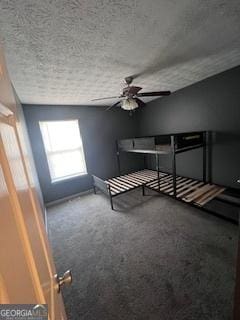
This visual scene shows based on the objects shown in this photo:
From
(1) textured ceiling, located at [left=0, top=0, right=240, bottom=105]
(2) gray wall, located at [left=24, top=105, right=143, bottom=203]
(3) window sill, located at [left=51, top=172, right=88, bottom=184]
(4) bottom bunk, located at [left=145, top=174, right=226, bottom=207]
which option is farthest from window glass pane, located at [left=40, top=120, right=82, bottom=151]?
(4) bottom bunk, located at [left=145, top=174, right=226, bottom=207]

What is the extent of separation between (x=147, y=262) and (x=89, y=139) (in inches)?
121

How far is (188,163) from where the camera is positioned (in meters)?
3.70

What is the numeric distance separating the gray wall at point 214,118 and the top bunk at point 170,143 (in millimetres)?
350

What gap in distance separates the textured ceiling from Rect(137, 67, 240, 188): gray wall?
1.81ft

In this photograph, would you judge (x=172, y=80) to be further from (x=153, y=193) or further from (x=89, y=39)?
(x=153, y=193)

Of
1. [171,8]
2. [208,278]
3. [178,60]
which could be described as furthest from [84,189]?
[171,8]

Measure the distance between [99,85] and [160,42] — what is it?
1.28m

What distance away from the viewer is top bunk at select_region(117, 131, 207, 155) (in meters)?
2.65

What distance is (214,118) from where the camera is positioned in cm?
305

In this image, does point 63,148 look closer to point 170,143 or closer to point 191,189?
point 170,143

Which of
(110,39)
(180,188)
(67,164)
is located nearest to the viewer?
(110,39)

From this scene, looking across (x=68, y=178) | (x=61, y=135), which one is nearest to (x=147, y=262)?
(x=68, y=178)

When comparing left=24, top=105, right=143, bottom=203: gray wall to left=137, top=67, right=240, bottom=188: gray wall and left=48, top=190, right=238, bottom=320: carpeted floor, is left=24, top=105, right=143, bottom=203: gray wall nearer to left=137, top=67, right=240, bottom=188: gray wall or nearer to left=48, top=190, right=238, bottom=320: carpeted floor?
left=48, top=190, right=238, bottom=320: carpeted floor

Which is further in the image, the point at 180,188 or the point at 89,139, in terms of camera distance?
the point at 89,139
